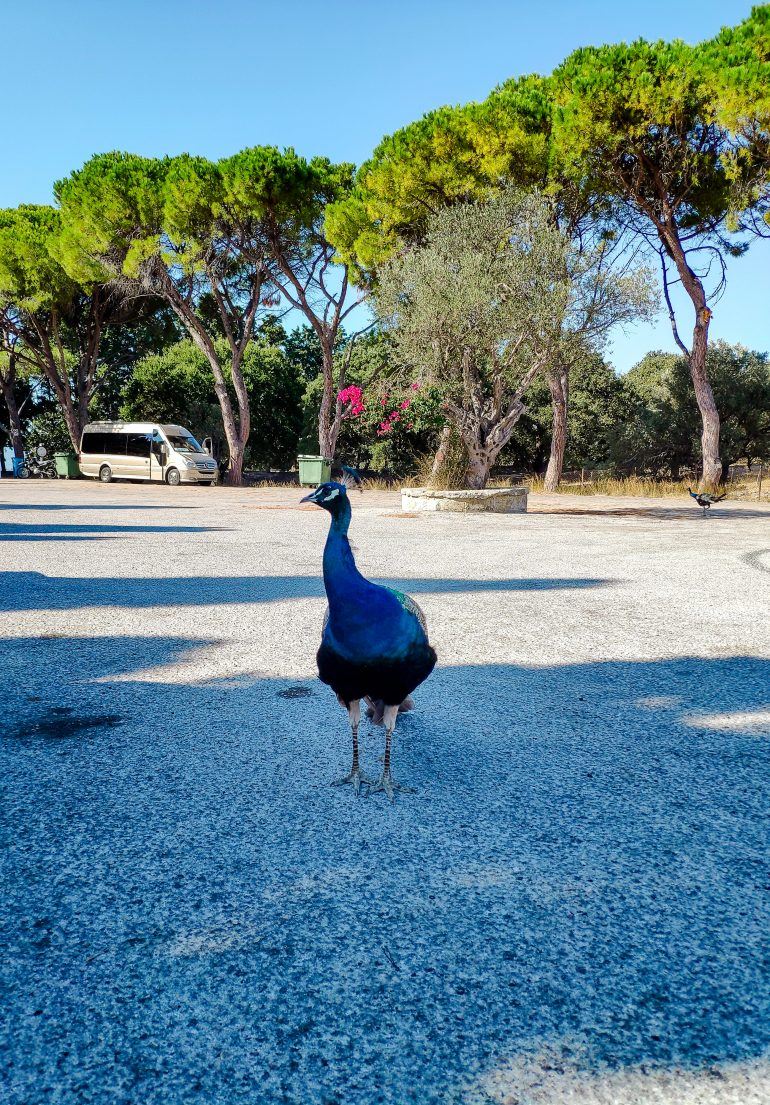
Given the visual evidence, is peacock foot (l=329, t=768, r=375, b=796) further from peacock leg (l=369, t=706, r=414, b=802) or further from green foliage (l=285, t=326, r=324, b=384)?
green foliage (l=285, t=326, r=324, b=384)

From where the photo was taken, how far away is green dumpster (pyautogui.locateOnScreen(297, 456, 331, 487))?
860 inches

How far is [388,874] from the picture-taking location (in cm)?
221

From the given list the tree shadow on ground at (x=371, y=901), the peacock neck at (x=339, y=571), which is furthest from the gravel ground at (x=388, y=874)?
the peacock neck at (x=339, y=571)

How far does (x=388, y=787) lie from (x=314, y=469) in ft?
66.7

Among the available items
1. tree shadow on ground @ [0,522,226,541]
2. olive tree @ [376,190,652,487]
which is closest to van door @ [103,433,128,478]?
olive tree @ [376,190,652,487]

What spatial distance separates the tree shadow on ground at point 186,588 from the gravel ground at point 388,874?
3.25ft

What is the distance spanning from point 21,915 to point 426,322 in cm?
1441

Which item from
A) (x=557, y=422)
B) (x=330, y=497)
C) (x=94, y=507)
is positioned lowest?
(x=94, y=507)

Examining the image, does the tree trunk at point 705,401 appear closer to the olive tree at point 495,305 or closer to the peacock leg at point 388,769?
the olive tree at point 495,305

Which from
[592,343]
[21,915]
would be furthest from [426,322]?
[21,915]

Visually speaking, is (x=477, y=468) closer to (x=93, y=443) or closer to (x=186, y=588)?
(x=186, y=588)

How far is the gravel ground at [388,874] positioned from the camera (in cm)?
A: 154

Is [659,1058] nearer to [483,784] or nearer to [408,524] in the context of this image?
[483,784]

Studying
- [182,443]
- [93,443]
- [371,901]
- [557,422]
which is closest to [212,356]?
[182,443]
